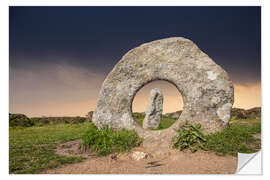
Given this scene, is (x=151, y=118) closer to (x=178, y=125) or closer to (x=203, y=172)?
(x=178, y=125)

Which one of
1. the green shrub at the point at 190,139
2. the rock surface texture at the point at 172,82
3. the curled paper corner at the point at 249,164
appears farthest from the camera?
the rock surface texture at the point at 172,82

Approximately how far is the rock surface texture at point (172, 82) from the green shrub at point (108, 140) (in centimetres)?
29

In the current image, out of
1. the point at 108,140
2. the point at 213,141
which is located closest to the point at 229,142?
the point at 213,141

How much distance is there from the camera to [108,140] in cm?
793

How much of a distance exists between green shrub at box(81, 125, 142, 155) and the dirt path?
0.29 meters

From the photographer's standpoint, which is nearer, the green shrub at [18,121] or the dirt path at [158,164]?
the dirt path at [158,164]

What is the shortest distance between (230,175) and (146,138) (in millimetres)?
3153

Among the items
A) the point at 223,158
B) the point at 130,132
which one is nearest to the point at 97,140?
the point at 130,132

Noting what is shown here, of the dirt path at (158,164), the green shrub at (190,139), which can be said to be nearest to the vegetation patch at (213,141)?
the green shrub at (190,139)

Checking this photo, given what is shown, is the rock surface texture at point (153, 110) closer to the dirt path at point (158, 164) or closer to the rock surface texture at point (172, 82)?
the rock surface texture at point (172, 82)

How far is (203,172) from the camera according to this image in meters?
Answer: 6.14

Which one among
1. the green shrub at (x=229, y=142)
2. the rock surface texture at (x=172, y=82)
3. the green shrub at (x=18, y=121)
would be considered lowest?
the green shrub at (x=18, y=121)

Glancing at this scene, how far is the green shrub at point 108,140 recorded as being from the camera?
772 centimetres

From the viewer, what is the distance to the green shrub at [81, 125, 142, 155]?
7723 mm
